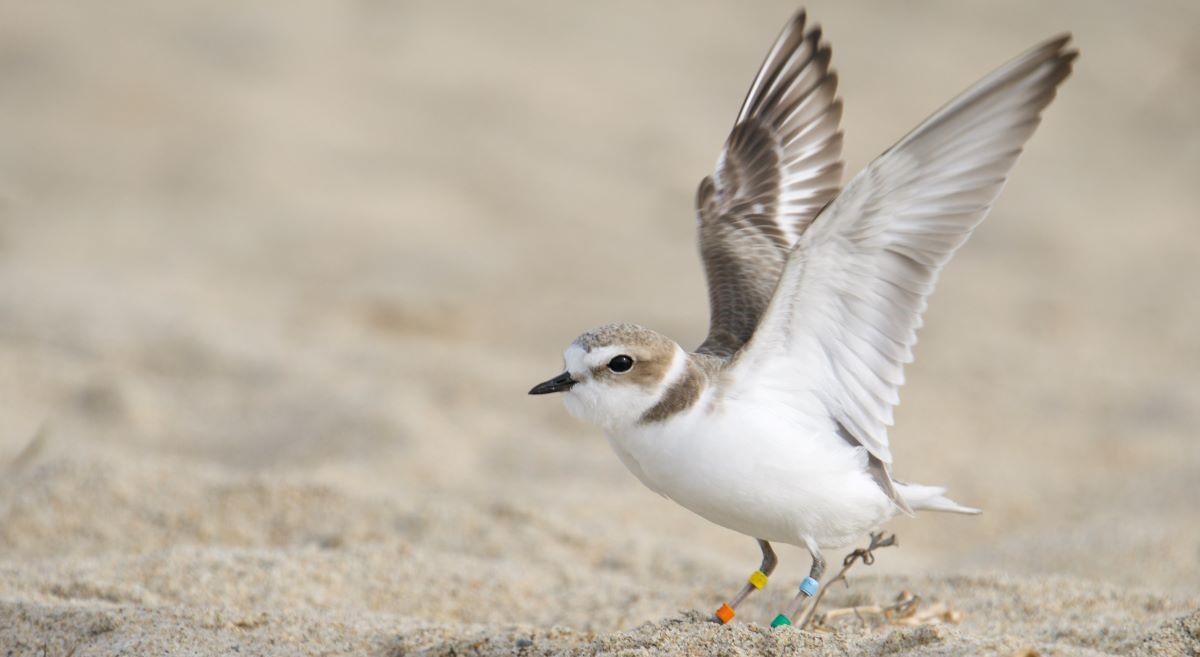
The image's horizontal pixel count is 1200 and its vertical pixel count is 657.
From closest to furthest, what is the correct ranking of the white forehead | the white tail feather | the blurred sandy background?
the white forehead < the white tail feather < the blurred sandy background

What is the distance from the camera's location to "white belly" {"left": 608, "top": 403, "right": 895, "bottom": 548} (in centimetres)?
306

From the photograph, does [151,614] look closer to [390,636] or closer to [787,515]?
[390,636]

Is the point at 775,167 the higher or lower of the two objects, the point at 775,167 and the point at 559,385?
the higher

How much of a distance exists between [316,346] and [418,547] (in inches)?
124

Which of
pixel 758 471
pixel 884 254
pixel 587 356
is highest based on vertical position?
pixel 884 254

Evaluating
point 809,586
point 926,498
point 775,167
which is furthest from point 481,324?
point 809,586

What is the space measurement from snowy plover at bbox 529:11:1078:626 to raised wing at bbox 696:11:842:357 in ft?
2.17

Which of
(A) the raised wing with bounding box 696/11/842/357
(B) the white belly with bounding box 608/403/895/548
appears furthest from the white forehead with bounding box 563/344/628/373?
(A) the raised wing with bounding box 696/11/842/357

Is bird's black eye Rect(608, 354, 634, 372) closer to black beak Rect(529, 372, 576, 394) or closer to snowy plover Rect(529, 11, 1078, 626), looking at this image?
snowy plover Rect(529, 11, 1078, 626)

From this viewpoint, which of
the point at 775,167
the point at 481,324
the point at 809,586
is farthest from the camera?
the point at 481,324

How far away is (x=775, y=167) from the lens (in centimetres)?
Answer: 422

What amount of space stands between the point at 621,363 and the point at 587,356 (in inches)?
3.4

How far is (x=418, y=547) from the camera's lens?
444cm

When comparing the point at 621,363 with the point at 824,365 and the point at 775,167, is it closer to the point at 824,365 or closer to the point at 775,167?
the point at 824,365
